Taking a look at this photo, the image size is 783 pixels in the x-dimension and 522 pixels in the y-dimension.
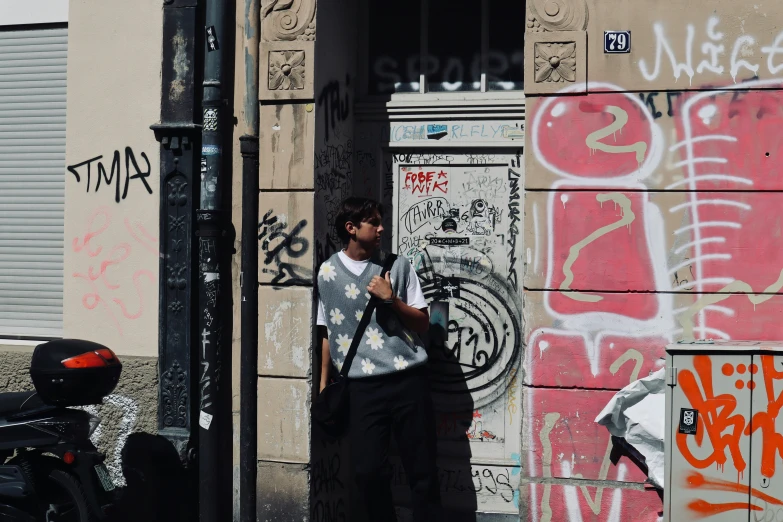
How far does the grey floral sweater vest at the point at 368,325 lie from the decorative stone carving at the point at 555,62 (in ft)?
4.32

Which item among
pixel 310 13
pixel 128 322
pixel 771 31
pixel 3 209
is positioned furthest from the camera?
pixel 3 209

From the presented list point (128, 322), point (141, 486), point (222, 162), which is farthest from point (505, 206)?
point (141, 486)

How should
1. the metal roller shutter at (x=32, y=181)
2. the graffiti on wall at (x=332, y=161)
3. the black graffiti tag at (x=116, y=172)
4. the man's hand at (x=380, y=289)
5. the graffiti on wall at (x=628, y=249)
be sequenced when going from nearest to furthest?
the man's hand at (x=380, y=289)
the graffiti on wall at (x=628, y=249)
the graffiti on wall at (x=332, y=161)
the black graffiti tag at (x=116, y=172)
the metal roller shutter at (x=32, y=181)

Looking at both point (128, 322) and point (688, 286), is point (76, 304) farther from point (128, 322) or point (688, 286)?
point (688, 286)

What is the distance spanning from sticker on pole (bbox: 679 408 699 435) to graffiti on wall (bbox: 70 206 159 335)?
3.24m

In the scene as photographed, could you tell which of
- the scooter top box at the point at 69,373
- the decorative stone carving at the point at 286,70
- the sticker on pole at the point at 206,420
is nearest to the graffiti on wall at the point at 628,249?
the decorative stone carving at the point at 286,70

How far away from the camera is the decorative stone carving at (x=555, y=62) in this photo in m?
5.36

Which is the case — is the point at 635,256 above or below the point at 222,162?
below

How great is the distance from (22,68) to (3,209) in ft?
3.16

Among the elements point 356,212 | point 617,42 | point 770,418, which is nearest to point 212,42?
point 356,212

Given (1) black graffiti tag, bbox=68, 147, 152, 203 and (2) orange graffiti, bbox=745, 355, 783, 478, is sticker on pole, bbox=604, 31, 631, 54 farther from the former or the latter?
(1) black graffiti tag, bbox=68, 147, 152, 203

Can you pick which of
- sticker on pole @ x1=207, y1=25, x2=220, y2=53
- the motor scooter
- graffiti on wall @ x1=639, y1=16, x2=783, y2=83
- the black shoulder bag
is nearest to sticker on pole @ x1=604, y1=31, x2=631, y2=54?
graffiti on wall @ x1=639, y1=16, x2=783, y2=83

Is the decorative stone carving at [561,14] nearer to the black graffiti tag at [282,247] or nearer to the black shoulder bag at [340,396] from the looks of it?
the black shoulder bag at [340,396]

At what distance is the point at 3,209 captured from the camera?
6.55m
